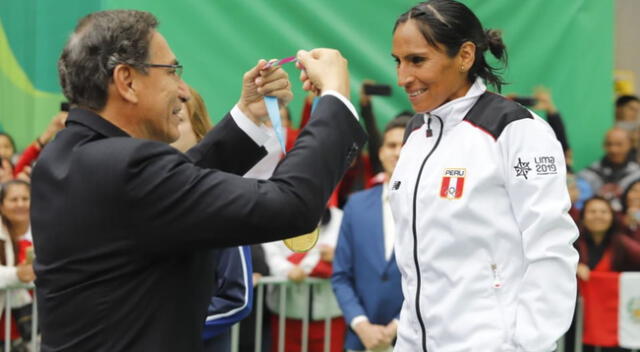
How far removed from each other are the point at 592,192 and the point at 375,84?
203cm

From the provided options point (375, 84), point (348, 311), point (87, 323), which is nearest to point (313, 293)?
point (348, 311)

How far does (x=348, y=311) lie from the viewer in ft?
15.3

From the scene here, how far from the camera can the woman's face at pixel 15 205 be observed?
520 centimetres

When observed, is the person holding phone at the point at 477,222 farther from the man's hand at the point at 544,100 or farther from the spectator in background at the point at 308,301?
the man's hand at the point at 544,100

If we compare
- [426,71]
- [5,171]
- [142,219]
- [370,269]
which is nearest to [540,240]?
[426,71]

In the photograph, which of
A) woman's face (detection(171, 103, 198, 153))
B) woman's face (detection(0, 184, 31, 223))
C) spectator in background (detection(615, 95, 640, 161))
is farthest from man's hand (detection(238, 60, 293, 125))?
spectator in background (detection(615, 95, 640, 161))

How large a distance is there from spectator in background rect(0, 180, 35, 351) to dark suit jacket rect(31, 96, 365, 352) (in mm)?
2792

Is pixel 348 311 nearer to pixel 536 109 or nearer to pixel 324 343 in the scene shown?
pixel 324 343

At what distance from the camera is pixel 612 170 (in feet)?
23.3

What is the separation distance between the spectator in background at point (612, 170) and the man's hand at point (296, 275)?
105 inches

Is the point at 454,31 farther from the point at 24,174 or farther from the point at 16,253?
the point at 24,174

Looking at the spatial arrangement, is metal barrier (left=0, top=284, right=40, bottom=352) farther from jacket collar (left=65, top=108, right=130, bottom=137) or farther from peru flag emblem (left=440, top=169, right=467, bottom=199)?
jacket collar (left=65, top=108, right=130, bottom=137)

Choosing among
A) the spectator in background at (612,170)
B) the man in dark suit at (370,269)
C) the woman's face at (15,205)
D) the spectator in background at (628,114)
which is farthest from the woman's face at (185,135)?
the spectator in background at (628,114)

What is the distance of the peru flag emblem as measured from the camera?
2.77 m
